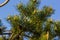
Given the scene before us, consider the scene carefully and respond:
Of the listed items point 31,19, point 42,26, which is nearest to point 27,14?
point 31,19

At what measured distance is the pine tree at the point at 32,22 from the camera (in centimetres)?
145

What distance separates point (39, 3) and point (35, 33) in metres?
0.29

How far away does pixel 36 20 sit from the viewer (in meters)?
1.50

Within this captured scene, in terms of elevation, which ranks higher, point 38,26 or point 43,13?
point 43,13

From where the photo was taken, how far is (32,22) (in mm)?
1505

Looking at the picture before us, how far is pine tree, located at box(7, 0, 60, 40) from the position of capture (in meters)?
1.45

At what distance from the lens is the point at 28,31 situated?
1502 millimetres

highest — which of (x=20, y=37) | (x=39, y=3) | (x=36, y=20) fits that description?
(x=39, y=3)

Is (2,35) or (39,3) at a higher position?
(39,3)

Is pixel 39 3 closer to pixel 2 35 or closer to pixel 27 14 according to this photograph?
pixel 27 14

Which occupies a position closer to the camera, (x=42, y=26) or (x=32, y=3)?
(x=42, y=26)

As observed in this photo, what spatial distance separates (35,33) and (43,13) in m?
0.21

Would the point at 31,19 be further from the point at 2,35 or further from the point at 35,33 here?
the point at 2,35

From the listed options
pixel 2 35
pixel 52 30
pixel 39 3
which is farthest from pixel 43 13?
pixel 2 35
